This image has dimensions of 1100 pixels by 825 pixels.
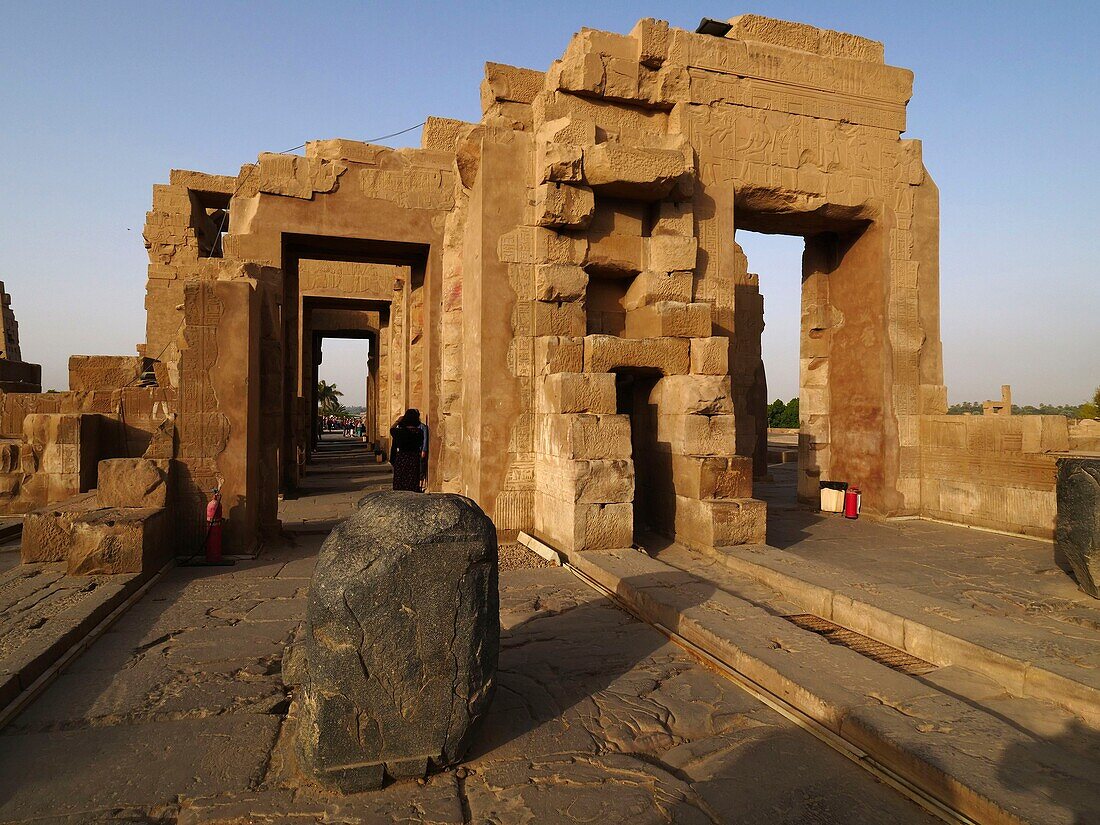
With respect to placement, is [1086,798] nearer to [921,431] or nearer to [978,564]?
[978,564]

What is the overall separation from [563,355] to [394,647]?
13.8 feet

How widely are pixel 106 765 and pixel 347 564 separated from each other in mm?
1186

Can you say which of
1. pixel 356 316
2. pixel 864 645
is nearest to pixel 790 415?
pixel 356 316

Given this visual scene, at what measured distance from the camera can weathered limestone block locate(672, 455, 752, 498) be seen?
5836 millimetres

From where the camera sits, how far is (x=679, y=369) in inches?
247

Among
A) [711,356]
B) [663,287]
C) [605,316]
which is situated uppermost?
[663,287]

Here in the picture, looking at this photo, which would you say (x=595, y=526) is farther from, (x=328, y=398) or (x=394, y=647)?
(x=328, y=398)

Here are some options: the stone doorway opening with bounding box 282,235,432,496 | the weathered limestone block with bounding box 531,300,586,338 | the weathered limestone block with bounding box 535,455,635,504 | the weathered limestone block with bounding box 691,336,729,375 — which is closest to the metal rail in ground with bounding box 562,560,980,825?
the weathered limestone block with bounding box 535,455,635,504

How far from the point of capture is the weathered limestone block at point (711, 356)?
6.18 meters

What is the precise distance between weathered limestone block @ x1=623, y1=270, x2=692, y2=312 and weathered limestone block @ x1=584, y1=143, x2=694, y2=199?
0.84 meters

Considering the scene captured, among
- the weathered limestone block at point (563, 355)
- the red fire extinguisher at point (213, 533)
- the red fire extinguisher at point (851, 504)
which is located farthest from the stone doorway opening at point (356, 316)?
the red fire extinguisher at point (851, 504)

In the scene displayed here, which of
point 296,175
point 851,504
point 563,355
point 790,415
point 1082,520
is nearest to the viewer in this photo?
point 1082,520

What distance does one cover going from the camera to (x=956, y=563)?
18.6 ft

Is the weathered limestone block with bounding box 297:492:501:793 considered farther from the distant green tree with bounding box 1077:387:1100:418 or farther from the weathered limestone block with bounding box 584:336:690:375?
the distant green tree with bounding box 1077:387:1100:418
